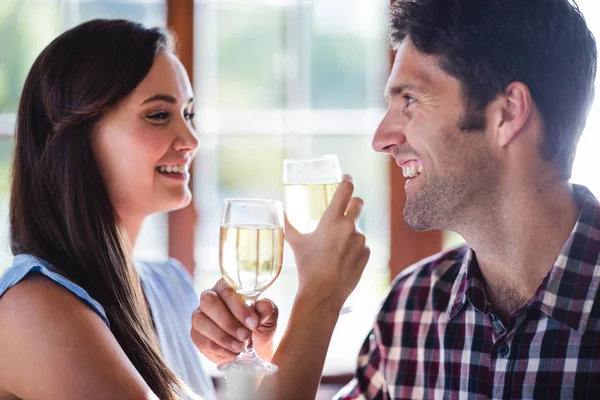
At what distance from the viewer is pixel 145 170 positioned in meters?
2.00

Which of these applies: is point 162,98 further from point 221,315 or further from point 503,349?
point 503,349

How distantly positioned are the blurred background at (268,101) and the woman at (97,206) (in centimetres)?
154

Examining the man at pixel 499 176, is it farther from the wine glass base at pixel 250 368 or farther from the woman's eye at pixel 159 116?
the woman's eye at pixel 159 116

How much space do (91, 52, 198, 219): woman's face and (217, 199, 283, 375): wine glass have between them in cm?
64

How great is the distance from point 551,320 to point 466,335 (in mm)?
210

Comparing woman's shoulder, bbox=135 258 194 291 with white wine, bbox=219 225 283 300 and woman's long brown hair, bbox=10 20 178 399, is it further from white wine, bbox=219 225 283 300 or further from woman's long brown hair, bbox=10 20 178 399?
white wine, bbox=219 225 283 300

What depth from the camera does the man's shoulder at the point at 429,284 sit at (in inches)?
72.7

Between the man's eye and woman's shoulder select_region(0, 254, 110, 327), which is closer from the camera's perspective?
woman's shoulder select_region(0, 254, 110, 327)

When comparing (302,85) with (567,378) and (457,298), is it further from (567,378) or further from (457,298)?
Answer: (567,378)

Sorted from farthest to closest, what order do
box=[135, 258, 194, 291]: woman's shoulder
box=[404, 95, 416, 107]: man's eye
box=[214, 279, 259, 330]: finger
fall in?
box=[135, 258, 194, 291]: woman's shoulder
box=[404, 95, 416, 107]: man's eye
box=[214, 279, 259, 330]: finger

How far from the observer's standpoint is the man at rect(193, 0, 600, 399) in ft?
5.19

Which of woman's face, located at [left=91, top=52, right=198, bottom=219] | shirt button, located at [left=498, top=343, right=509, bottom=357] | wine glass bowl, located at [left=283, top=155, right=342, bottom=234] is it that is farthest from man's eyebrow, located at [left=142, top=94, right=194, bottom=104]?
shirt button, located at [left=498, top=343, right=509, bottom=357]

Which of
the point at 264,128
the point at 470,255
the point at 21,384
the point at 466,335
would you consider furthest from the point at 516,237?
the point at 264,128

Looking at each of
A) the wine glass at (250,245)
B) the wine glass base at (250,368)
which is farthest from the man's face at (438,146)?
the wine glass base at (250,368)
